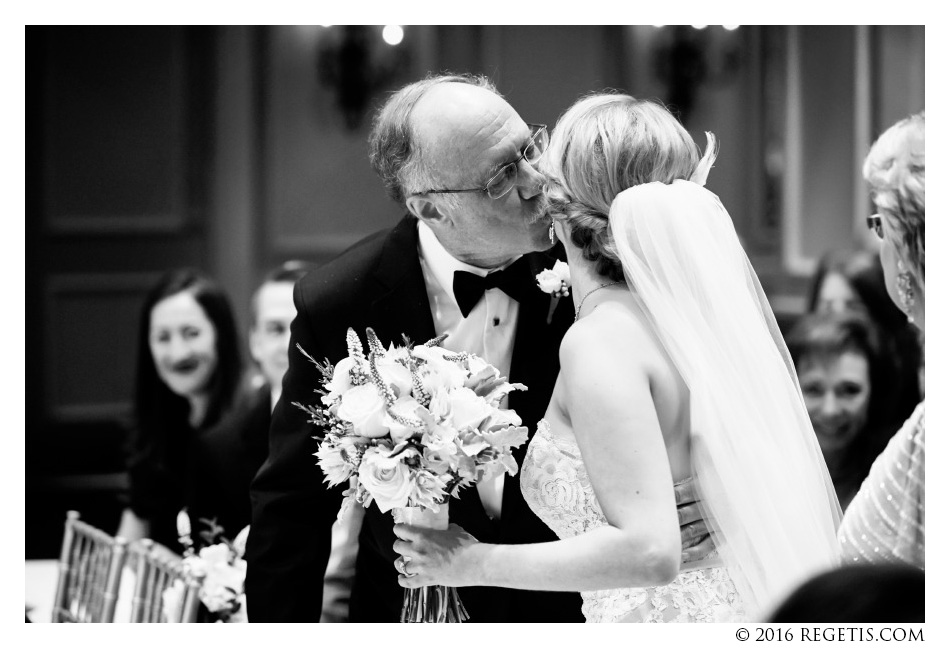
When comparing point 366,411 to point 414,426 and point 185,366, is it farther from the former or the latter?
point 185,366

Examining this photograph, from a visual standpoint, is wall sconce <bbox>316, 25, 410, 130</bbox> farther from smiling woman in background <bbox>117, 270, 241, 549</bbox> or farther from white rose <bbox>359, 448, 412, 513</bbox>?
white rose <bbox>359, 448, 412, 513</bbox>

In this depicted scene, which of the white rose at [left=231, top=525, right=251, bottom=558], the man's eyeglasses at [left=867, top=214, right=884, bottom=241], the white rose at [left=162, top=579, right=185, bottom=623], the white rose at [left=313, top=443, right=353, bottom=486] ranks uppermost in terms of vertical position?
the man's eyeglasses at [left=867, top=214, right=884, bottom=241]

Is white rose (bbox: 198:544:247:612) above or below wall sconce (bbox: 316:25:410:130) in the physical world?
below

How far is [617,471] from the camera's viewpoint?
2.10 m

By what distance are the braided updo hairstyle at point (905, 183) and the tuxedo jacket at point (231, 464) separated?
2.33 meters

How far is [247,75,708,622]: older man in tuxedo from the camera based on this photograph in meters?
2.74

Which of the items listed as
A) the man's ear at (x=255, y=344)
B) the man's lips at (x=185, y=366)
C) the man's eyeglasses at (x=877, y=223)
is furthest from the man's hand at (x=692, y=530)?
the man's lips at (x=185, y=366)

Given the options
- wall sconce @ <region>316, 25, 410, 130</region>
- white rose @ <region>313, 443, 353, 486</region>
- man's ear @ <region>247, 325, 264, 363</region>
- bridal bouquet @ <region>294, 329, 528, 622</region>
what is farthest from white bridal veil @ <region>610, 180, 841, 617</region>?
man's ear @ <region>247, 325, 264, 363</region>

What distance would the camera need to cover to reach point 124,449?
13.7ft

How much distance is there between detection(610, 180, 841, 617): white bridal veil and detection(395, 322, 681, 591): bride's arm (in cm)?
16

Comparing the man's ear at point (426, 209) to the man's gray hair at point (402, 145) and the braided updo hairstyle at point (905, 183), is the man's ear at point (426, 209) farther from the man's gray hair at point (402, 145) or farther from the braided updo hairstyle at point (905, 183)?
the braided updo hairstyle at point (905, 183)
